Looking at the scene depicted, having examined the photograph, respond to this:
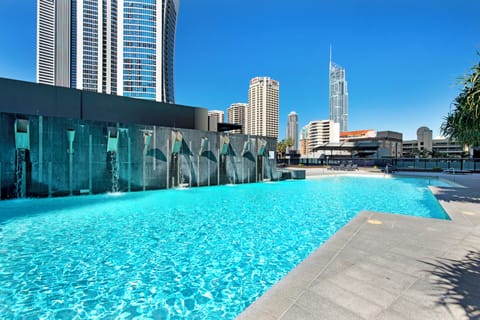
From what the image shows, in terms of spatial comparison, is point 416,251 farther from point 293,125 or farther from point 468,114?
point 293,125

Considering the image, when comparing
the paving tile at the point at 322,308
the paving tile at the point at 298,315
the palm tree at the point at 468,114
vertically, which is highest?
the palm tree at the point at 468,114

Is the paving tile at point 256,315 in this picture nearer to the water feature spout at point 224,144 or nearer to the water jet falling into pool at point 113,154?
the water jet falling into pool at point 113,154

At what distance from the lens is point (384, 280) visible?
113 inches

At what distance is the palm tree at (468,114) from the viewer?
27.2 feet

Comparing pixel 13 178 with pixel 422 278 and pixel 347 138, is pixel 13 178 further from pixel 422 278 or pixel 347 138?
pixel 347 138

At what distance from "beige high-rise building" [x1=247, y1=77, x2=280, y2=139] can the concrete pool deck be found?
10619cm

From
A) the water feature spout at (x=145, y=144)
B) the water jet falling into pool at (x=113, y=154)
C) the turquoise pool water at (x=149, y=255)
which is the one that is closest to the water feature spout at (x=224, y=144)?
the water feature spout at (x=145, y=144)

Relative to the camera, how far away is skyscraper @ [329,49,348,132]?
17693 centimetres

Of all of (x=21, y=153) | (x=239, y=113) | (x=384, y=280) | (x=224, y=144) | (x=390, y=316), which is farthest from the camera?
(x=239, y=113)

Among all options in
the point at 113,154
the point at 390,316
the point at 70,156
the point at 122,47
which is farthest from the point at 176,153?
the point at 122,47

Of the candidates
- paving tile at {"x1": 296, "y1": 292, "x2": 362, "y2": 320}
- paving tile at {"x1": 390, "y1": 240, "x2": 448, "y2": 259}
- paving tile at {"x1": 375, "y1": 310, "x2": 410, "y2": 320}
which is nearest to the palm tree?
paving tile at {"x1": 390, "y1": 240, "x2": 448, "y2": 259}

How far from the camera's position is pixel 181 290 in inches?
132

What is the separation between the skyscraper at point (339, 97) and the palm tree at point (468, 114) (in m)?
178

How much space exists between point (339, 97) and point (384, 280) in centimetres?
19828
